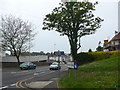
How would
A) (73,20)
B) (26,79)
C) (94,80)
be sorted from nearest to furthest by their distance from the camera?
1. (94,80)
2. (26,79)
3. (73,20)

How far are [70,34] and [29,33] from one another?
14.7 meters

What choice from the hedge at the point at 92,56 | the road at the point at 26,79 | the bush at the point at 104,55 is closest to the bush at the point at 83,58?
the hedge at the point at 92,56

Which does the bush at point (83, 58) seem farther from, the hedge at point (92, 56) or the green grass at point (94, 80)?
the green grass at point (94, 80)

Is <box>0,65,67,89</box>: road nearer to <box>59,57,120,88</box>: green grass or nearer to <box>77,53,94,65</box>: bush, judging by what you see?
<box>59,57,120,88</box>: green grass

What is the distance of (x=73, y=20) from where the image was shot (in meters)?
27.9

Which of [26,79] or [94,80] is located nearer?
[94,80]

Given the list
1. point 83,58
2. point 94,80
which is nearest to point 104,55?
point 83,58

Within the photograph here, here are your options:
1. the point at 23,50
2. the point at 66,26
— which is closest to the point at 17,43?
the point at 23,50

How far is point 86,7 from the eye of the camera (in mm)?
27953

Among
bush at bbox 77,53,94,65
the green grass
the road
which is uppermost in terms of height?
bush at bbox 77,53,94,65

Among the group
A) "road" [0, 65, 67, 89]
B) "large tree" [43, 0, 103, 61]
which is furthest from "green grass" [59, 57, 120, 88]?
"large tree" [43, 0, 103, 61]

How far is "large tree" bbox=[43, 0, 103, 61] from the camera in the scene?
27859 mm

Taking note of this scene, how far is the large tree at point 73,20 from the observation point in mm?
27859

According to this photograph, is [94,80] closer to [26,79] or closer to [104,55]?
[26,79]
